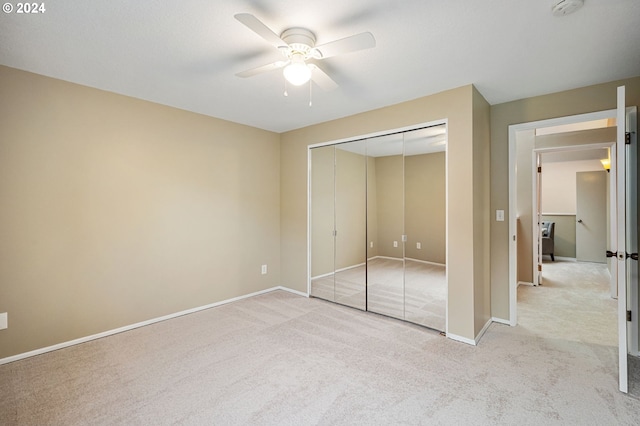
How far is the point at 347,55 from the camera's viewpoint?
2197mm

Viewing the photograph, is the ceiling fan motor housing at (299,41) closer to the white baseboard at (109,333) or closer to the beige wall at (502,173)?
the beige wall at (502,173)

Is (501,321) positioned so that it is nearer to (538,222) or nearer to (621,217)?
(621,217)

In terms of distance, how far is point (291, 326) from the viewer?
3125 millimetres

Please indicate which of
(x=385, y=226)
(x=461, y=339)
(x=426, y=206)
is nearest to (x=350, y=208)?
(x=385, y=226)

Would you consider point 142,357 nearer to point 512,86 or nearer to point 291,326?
Answer: point 291,326

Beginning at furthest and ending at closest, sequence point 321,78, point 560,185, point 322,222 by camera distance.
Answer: point 560,185 < point 322,222 < point 321,78

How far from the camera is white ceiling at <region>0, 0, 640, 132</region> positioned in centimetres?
169

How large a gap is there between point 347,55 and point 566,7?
133cm

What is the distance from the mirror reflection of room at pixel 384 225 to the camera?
3.07 meters

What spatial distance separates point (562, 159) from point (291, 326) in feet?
23.4

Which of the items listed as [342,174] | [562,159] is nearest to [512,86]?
[342,174]

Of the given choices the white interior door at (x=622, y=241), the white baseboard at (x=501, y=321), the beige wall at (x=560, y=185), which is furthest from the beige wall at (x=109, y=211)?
the beige wall at (x=560, y=185)

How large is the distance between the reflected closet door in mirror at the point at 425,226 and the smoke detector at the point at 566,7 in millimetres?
1308

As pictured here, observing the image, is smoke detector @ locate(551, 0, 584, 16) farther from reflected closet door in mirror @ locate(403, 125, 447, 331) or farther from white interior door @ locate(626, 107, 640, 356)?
white interior door @ locate(626, 107, 640, 356)
